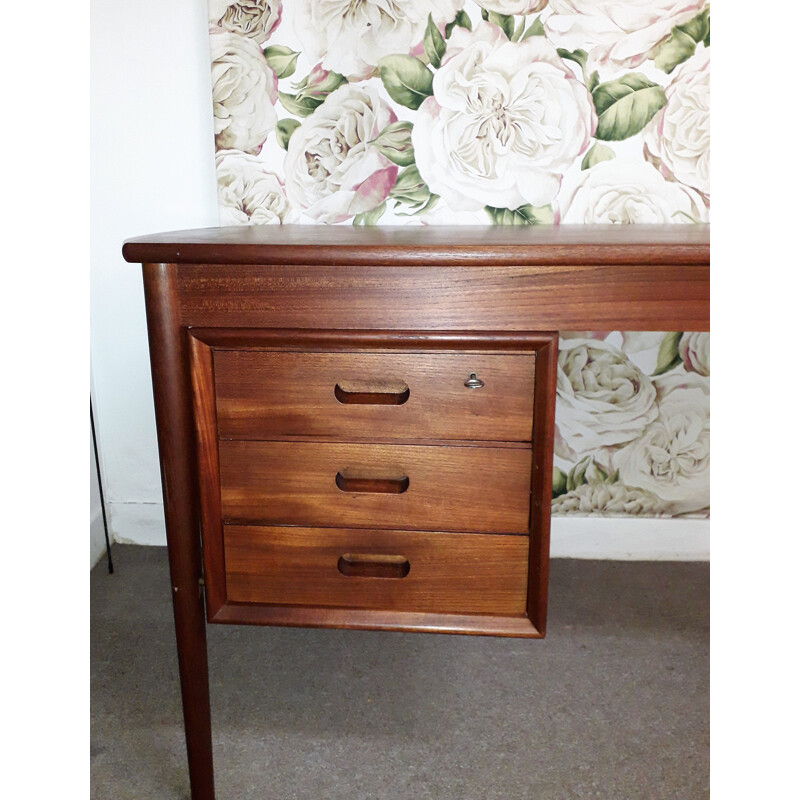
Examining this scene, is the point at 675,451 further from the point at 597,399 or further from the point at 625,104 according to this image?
the point at 625,104

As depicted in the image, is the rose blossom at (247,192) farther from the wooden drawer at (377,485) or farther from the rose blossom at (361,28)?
the wooden drawer at (377,485)

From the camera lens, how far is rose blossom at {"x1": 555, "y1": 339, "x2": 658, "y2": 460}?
152 centimetres

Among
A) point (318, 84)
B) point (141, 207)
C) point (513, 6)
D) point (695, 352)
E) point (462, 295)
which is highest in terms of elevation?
point (513, 6)

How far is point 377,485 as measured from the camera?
3.03 feet

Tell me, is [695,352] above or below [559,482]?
above

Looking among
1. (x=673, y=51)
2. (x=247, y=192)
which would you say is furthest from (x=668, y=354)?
(x=247, y=192)

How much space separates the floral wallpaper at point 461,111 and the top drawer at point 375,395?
0.58m

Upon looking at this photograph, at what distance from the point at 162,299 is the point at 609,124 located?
91 cm

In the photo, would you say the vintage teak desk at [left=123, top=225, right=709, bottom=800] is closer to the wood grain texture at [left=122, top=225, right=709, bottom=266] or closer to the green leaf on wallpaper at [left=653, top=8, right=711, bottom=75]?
the wood grain texture at [left=122, top=225, right=709, bottom=266]

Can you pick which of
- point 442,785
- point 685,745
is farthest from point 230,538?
point 685,745

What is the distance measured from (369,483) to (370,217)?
0.67 metres

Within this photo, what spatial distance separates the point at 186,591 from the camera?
3.16ft

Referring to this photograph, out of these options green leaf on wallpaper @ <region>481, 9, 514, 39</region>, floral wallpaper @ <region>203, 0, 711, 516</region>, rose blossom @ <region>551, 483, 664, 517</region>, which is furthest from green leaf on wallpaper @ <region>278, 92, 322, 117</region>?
rose blossom @ <region>551, 483, 664, 517</region>
